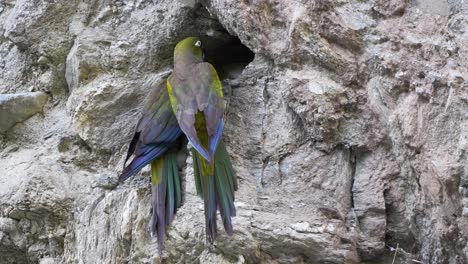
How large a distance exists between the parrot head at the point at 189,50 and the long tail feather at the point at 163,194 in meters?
0.38

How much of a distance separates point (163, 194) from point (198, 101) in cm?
32

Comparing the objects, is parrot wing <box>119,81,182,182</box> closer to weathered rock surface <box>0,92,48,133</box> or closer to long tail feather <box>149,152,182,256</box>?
long tail feather <box>149,152,182,256</box>

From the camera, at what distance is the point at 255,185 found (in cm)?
259

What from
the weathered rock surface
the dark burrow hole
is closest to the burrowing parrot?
the dark burrow hole

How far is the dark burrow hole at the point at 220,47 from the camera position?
307 centimetres

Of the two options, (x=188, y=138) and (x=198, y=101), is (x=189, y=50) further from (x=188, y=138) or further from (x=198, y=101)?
(x=188, y=138)

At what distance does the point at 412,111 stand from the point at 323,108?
284 millimetres

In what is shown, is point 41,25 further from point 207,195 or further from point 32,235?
point 207,195

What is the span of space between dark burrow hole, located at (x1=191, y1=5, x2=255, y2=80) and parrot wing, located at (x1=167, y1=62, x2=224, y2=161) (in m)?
0.29

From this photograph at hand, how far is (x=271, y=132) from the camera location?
8.78ft

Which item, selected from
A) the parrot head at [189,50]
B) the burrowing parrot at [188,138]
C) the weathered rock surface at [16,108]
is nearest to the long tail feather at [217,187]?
the burrowing parrot at [188,138]

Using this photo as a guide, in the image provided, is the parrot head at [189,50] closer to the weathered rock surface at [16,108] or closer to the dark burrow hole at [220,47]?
the dark burrow hole at [220,47]

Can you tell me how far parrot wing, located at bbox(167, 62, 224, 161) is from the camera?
252 centimetres

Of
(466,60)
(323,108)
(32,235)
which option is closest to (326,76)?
(323,108)
